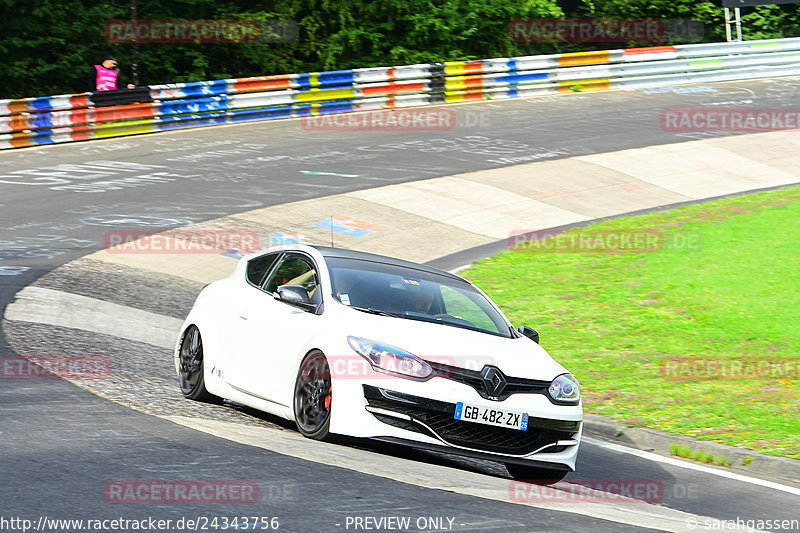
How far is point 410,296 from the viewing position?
8320mm

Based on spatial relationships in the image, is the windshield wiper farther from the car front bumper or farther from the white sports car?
the car front bumper

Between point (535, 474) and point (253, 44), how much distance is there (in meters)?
28.4

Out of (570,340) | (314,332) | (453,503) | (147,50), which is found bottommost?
(570,340)

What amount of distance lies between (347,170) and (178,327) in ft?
33.5

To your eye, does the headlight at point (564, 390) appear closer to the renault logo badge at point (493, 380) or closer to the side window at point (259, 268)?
the renault logo badge at point (493, 380)

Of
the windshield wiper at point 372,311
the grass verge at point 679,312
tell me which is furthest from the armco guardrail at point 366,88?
the windshield wiper at point 372,311

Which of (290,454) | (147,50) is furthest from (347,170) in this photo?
(290,454)


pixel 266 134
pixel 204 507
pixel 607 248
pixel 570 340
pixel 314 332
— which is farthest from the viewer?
pixel 266 134

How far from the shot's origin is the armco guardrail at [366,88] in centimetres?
2448

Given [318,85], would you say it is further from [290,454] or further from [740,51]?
[290,454]

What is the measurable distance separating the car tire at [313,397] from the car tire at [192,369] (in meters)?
1.61

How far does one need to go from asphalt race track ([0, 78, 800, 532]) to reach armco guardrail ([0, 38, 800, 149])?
751mm

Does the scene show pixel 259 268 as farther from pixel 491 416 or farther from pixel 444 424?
pixel 491 416

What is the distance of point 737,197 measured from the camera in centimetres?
2144
